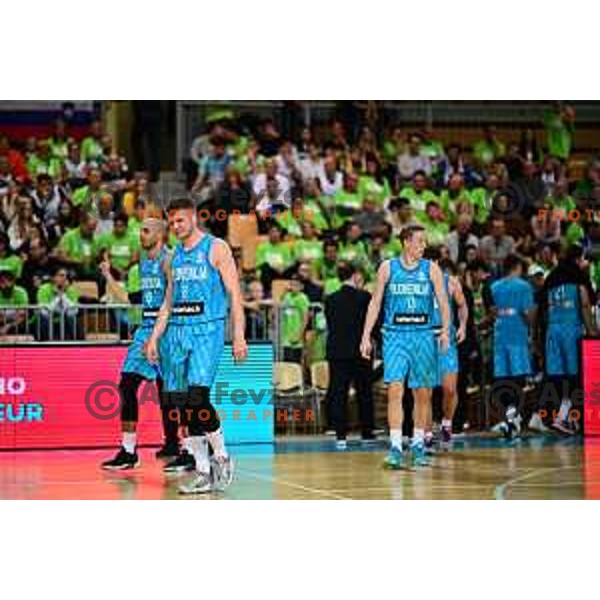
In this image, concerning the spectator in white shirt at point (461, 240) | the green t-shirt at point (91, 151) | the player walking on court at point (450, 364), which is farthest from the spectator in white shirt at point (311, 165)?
the player walking on court at point (450, 364)

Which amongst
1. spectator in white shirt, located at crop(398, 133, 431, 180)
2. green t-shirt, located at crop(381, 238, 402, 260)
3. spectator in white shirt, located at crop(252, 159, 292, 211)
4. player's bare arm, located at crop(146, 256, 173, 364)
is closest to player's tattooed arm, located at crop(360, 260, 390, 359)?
player's bare arm, located at crop(146, 256, 173, 364)

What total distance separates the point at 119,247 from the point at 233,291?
6921 millimetres

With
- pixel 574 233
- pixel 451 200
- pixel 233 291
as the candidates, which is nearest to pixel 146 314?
pixel 233 291

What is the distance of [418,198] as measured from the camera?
20.5 meters

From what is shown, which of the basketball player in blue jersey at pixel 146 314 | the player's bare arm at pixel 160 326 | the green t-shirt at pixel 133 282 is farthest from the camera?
the green t-shirt at pixel 133 282

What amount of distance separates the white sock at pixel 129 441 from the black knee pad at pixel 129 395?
239 mm

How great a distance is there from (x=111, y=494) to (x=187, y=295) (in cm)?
164

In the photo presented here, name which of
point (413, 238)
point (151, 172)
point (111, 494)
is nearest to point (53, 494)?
point (111, 494)

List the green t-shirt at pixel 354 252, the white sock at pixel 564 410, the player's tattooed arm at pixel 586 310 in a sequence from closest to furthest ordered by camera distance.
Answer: the white sock at pixel 564 410, the player's tattooed arm at pixel 586 310, the green t-shirt at pixel 354 252

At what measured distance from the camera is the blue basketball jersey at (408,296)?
47.2ft

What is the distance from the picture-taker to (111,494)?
12508 millimetres

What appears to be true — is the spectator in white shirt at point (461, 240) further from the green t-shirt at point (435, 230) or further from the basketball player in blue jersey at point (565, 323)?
the basketball player in blue jersey at point (565, 323)
